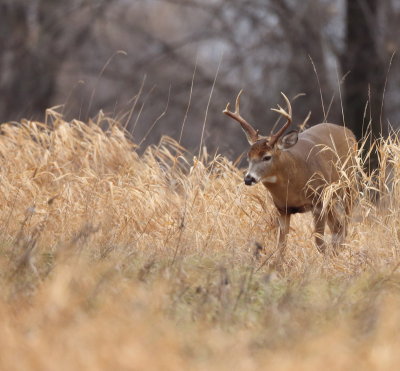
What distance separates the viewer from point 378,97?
48.3 ft

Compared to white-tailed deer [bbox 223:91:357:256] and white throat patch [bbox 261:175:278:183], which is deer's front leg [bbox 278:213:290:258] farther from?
white throat patch [bbox 261:175:278:183]

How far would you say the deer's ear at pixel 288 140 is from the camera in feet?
25.2

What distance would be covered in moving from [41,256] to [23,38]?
575 inches

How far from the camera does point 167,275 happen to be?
5.25m

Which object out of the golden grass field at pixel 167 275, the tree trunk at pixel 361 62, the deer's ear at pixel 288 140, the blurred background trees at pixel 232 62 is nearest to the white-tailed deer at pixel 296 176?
the deer's ear at pixel 288 140

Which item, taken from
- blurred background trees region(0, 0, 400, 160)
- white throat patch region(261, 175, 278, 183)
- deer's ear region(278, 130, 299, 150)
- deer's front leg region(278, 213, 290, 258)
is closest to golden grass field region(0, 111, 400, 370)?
deer's front leg region(278, 213, 290, 258)

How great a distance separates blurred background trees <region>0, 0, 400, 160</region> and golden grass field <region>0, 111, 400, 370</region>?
216 inches

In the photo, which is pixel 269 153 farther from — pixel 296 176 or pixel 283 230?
pixel 283 230

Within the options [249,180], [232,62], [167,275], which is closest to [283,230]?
[249,180]

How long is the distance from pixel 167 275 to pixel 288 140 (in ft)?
8.88

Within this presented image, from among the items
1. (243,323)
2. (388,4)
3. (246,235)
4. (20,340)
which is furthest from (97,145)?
(388,4)

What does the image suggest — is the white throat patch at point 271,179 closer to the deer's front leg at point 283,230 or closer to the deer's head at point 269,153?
the deer's head at point 269,153

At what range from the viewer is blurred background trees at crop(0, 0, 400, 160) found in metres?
15.3

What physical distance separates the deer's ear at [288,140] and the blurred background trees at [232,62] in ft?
18.9
